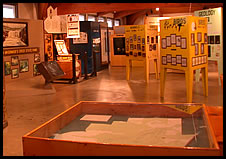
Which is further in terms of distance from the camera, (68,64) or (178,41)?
(68,64)

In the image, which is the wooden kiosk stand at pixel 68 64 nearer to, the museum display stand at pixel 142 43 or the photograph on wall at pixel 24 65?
the photograph on wall at pixel 24 65

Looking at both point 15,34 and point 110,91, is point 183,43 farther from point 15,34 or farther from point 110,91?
point 15,34

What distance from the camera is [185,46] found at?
611cm

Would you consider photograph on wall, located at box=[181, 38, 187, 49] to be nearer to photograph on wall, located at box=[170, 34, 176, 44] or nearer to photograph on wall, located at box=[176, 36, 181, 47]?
photograph on wall, located at box=[176, 36, 181, 47]

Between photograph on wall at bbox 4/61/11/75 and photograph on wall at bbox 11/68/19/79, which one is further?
photograph on wall at bbox 11/68/19/79

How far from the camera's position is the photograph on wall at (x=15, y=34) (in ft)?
29.1

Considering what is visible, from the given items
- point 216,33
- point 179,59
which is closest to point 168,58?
point 179,59

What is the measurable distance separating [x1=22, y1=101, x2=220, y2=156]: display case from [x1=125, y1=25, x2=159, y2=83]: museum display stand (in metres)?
6.26

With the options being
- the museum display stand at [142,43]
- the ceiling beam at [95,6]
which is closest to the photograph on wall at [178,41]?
the museum display stand at [142,43]

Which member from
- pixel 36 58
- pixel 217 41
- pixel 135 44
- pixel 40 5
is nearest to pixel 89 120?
pixel 217 41

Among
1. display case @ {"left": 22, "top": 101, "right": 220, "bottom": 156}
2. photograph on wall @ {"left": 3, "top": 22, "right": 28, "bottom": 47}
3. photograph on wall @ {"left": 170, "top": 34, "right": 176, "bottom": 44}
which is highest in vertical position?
photograph on wall @ {"left": 3, "top": 22, "right": 28, "bottom": 47}

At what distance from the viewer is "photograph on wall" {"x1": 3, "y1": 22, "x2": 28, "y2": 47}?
888 cm

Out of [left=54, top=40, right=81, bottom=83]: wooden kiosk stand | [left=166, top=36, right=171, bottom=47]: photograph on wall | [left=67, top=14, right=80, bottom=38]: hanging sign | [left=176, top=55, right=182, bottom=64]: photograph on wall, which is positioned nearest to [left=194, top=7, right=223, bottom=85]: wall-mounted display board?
[left=166, top=36, right=171, bottom=47]: photograph on wall

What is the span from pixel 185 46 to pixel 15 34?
5.52m
